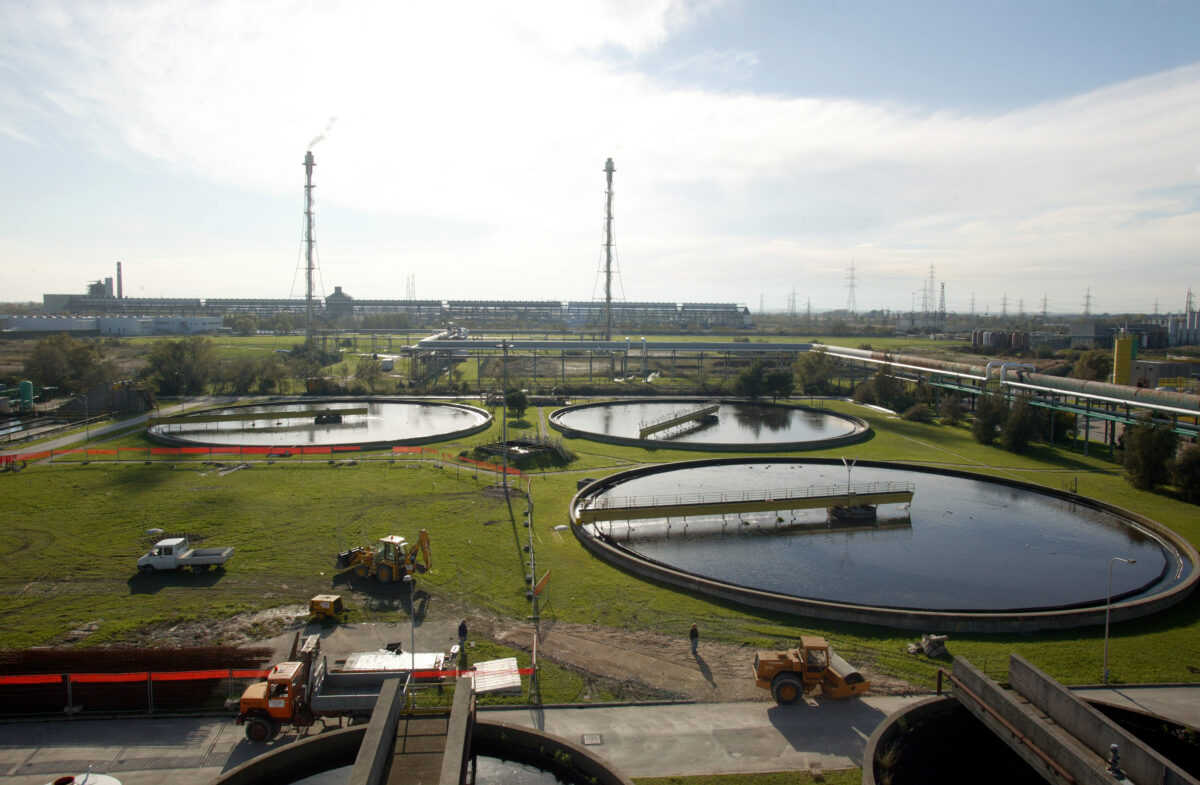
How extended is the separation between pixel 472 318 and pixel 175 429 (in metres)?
94.1

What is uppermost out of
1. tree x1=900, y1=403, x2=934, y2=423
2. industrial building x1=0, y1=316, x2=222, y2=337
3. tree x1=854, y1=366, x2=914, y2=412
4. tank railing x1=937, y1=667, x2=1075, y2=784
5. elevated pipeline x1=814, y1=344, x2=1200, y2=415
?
industrial building x1=0, y1=316, x2=222, y2=337

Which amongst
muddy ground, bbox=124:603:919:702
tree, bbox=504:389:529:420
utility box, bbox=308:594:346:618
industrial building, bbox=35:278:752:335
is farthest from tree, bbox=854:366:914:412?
industrial building, bbox=35:278:752:335

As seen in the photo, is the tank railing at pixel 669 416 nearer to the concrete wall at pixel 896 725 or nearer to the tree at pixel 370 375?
the tree at pixel 370 375

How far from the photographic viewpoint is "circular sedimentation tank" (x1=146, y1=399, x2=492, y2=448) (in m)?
30.8

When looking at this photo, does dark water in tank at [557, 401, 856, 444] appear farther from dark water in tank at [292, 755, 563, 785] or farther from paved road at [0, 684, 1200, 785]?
dark water in tank at [292, 755, 563, 785]

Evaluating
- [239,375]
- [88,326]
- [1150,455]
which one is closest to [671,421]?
[1150,455]

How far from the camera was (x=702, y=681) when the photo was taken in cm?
1111

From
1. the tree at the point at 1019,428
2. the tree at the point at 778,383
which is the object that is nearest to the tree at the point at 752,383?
the tree at the point at 778,383

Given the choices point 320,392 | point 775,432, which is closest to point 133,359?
point 320,392

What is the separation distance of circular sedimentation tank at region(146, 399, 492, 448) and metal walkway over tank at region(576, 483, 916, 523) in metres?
12.5

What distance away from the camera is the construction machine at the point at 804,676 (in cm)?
1045

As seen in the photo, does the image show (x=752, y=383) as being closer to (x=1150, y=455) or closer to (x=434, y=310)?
(x=1150, y=455)

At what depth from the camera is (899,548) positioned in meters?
18.2

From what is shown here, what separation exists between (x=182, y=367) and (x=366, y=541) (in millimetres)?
33326
